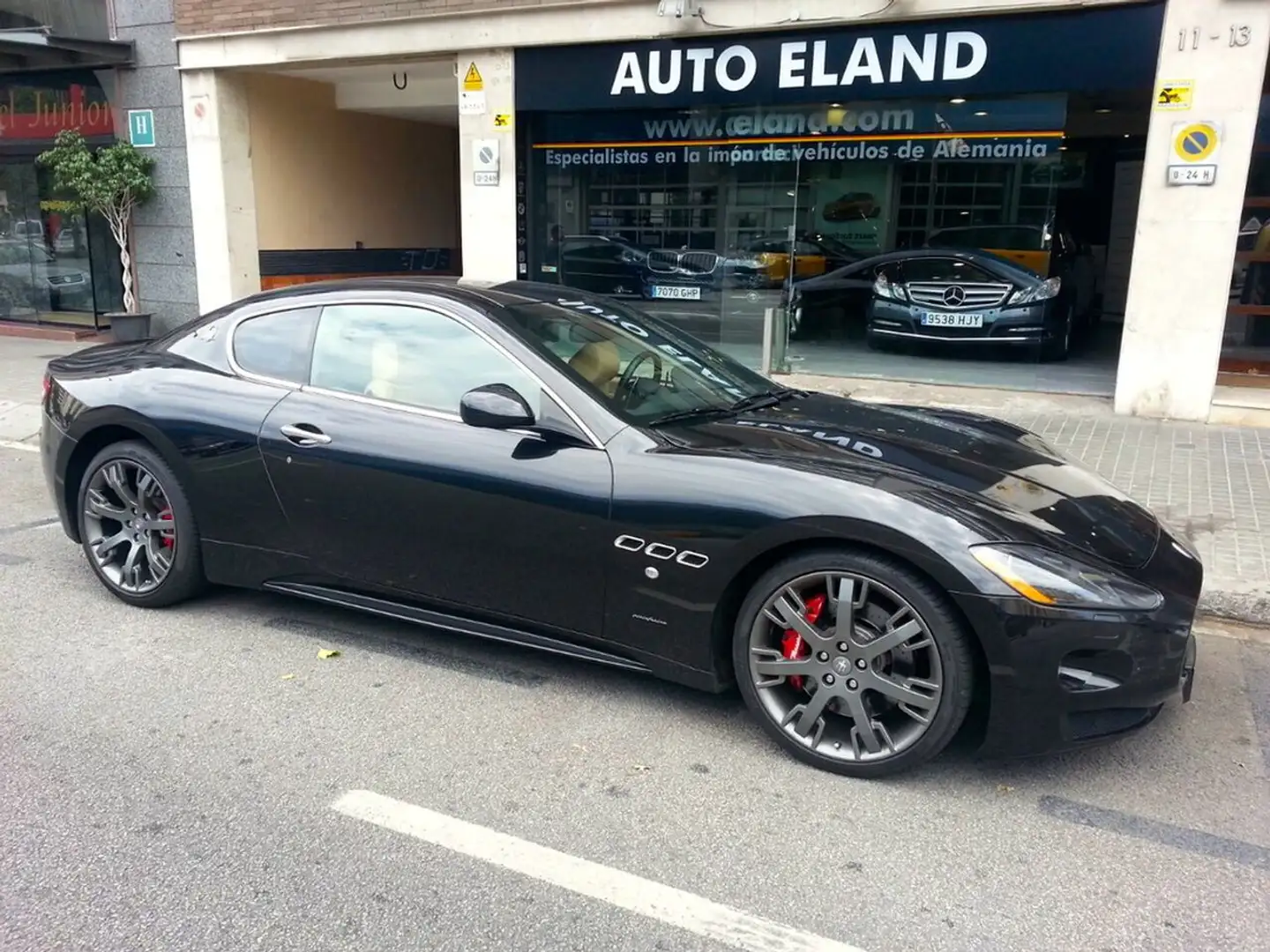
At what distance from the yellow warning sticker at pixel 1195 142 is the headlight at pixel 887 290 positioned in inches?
149

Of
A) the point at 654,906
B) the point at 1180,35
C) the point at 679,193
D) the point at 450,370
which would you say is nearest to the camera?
the point at 654,906

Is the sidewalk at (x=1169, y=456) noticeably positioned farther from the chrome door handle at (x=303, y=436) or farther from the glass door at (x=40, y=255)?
the chrome door handle at (x=303, y=436)

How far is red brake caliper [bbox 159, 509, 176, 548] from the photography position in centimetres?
469

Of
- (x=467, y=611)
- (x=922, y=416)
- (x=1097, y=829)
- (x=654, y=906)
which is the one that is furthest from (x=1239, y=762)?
(x=467, y=611)

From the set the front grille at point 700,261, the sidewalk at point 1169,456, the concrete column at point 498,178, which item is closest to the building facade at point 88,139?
the sidewalk at point 1169,456

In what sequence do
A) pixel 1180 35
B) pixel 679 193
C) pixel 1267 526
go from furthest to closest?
pixel 679 193 < pixel 1180 35 < pixel 1267 526

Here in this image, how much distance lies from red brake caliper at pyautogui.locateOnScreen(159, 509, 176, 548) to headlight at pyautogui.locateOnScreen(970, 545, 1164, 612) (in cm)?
A: 348

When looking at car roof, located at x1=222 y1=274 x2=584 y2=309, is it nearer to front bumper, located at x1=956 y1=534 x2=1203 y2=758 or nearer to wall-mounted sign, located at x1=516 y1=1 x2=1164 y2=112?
front bumper, located at x1=956 y1=534 x2=1203 y2=758

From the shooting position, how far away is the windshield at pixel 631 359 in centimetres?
403

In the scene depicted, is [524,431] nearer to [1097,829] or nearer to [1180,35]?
[1097,829]

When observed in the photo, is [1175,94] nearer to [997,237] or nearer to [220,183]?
[997,237]

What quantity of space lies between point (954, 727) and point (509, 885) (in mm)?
1458

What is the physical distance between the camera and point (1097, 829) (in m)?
3.15

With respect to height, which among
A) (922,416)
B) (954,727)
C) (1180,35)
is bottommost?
(954,727)
